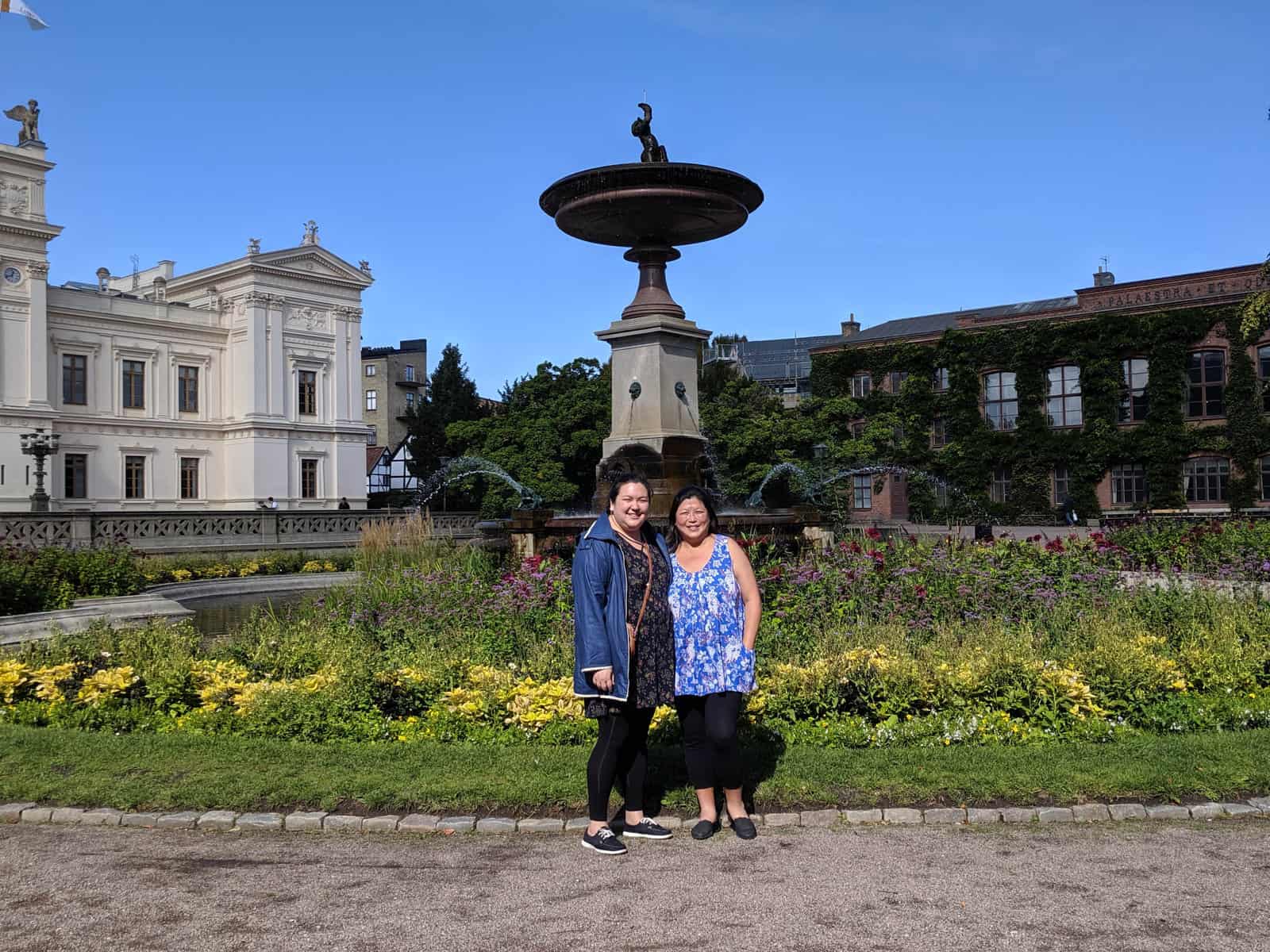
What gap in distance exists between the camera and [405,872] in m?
4.56

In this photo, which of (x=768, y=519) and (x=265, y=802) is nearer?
(x=265, y=802)

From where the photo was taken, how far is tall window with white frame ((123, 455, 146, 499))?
4812 cm

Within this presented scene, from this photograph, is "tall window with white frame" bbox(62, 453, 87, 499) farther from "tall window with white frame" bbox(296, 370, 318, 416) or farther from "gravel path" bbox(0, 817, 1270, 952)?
"gravel path" bbox(0, 817, 1270, 952)

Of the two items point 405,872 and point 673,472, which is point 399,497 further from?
point 405,872

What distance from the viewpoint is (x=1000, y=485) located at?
149 ft

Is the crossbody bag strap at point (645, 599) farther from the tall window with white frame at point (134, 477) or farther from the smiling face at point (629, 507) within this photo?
the tall window with white frame at point (134, 477)

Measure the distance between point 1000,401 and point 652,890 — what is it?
44515 millimetres

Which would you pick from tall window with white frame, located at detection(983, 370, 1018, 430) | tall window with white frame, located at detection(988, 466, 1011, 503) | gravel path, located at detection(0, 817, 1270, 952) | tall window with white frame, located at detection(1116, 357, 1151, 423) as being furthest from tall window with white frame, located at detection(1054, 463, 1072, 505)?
gravel path, located at detection(0, 817, 1270, 952)

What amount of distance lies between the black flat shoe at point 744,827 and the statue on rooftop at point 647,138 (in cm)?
832

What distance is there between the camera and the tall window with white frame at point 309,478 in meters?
52.8

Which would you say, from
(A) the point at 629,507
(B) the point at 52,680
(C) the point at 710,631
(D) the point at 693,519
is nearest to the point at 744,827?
(C) the point at 710,631

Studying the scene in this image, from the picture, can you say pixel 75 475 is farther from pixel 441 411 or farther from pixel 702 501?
pixel 702 501

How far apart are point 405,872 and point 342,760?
167cm

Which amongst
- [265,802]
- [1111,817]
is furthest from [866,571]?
[265,802]
